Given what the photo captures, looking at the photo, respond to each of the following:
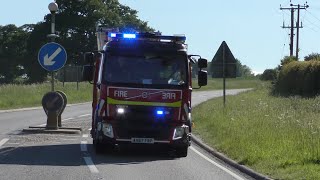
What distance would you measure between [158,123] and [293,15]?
2779 inches

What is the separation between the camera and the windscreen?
1529 centimetres

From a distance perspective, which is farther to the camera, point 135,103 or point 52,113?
point 52,113

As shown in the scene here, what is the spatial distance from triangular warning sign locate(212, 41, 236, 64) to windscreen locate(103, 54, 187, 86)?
12.0m

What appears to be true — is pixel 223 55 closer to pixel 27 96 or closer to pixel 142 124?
pixel 142 124

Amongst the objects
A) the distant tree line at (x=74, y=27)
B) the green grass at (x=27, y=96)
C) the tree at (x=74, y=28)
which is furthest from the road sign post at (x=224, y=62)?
the tree at (x=74, y=28)

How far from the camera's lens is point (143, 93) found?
595 inches

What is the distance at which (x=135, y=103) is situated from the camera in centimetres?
1509

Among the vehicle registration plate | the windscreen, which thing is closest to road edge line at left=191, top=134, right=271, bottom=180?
the vehicle registration plate

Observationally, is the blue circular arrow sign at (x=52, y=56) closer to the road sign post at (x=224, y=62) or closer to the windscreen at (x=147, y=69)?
the windscreen at (x=147, y=69)

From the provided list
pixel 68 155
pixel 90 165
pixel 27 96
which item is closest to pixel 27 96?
pixel 27 96

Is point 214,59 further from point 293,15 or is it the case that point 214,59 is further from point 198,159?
point 293,15

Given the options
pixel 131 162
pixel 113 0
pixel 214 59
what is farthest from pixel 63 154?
pixel 113 0

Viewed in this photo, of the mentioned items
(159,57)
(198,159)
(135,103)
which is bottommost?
(198,159)

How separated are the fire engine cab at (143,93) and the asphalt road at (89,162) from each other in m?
0.57
